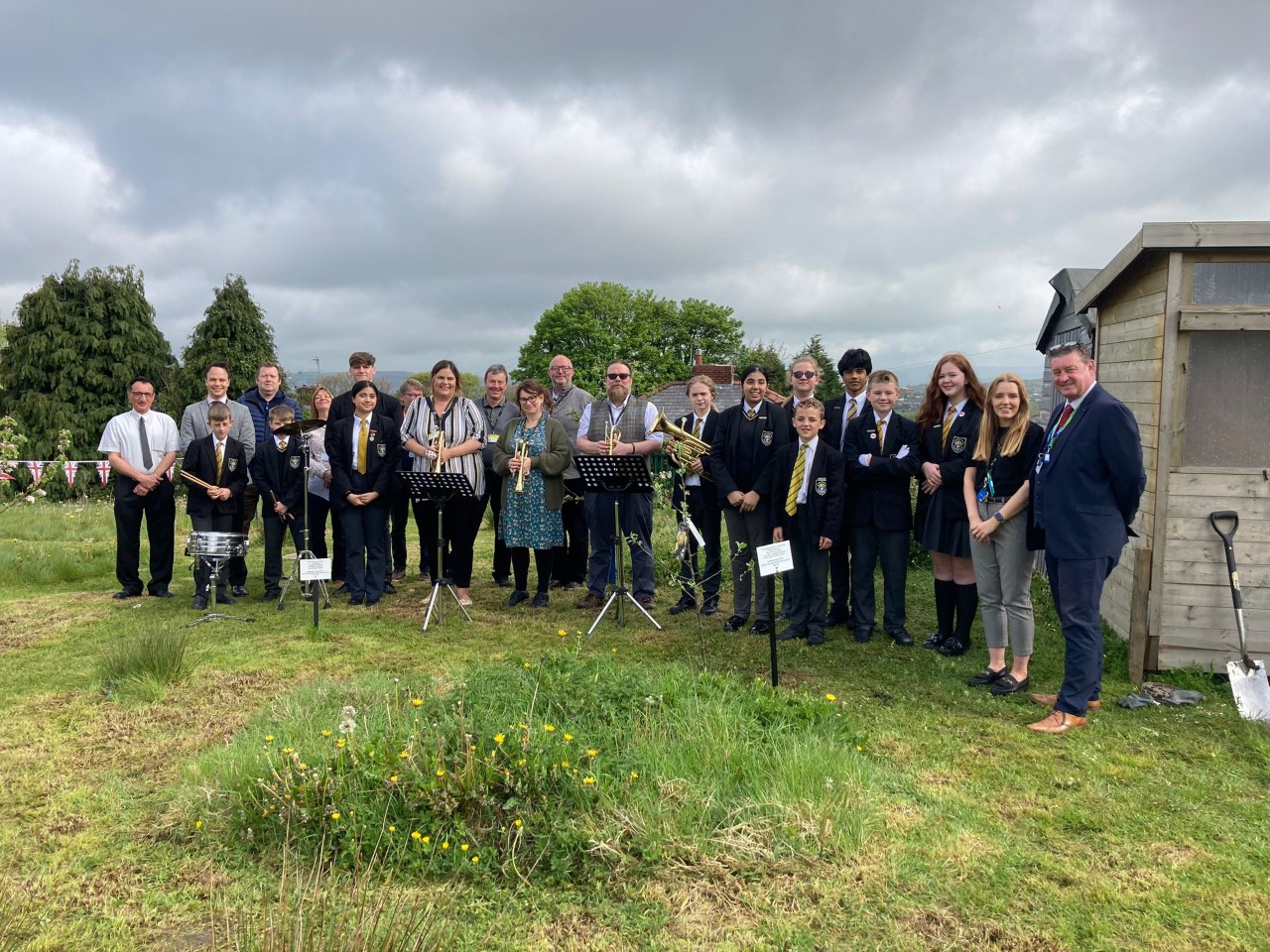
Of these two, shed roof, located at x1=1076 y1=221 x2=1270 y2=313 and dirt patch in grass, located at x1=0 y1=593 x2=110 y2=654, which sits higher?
shed roof, located at x1=1076 y1=221 x2=1270 y2=313

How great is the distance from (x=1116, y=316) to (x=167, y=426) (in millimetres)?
8923

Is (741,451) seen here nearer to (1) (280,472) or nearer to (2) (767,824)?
(2) (767,824)

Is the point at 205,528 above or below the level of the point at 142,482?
below

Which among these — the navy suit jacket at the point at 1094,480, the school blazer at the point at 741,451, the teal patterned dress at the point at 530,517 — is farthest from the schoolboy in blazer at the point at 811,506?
the teal patterned dress at the point at 530,517

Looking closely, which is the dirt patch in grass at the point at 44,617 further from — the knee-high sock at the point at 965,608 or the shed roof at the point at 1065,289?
the shed roof at the point at 1065,289

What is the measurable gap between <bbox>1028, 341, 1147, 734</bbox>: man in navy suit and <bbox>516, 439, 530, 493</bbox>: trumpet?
14.5 feet

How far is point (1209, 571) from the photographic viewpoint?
564cm

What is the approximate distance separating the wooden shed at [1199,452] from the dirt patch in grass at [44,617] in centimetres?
859

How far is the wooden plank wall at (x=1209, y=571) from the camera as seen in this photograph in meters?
5.58

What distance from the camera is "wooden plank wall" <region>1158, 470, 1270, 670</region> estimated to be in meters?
5.58

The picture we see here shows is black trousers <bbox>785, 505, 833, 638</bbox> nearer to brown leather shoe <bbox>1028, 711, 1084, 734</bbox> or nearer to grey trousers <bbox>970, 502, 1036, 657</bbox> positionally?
grey trousers <bbox>970, 502, 1036, 657</bbox>

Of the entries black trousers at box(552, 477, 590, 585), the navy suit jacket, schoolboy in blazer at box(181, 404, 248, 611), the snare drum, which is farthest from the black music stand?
the navy suit jacket

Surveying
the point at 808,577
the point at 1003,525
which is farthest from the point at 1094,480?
the point at 808,577

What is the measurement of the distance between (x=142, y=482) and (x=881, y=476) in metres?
7.07
